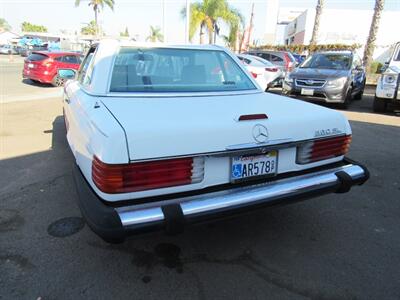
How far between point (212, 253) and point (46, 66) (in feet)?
43.9

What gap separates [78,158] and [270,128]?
1557 millimetres

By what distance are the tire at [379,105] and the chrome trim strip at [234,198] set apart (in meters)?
7.47

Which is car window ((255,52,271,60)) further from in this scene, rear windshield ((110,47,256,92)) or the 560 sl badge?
the 560 sl badge

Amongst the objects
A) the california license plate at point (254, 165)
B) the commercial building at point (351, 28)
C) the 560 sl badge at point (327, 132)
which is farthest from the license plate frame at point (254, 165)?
the commercial building at point (351, 28)

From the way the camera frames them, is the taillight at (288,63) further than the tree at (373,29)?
No

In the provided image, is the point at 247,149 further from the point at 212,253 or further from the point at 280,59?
the point at 280,59

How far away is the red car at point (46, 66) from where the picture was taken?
13.9 metres

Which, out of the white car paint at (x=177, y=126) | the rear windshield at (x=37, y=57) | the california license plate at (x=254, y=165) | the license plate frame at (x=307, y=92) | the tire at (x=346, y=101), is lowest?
the tire at (x=346, y=101)

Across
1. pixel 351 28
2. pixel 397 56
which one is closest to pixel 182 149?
pixel 397 56

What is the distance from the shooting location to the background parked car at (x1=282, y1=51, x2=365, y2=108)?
945 centimetres

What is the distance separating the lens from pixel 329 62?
35.2 ft

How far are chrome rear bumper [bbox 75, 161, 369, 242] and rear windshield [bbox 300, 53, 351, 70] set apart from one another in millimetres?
8570

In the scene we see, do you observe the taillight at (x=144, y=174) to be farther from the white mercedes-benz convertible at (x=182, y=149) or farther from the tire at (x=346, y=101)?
the tire at (x=346, y=101)

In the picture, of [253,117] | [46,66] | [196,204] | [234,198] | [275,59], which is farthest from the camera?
[275,59]
